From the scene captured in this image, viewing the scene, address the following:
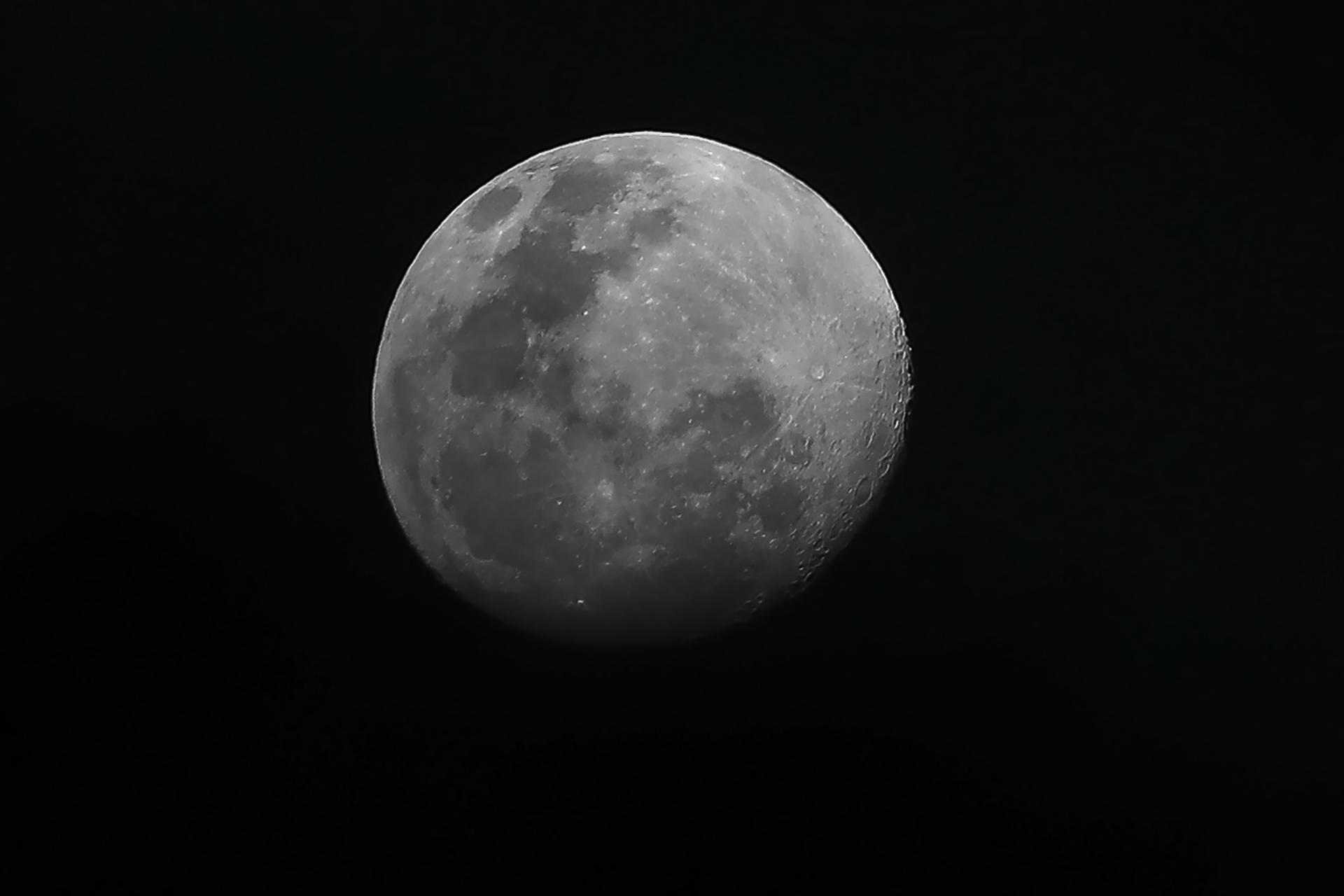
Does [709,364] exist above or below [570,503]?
above

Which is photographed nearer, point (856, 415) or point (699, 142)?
point (856, 415)

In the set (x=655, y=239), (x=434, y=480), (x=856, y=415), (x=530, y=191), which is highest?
(x=530, y=191)

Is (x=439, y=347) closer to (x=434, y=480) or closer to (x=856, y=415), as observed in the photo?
(x=434, y=480)

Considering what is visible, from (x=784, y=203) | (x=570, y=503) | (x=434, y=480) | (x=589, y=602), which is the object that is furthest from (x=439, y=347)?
(x=784, y=203)

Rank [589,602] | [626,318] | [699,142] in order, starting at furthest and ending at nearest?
[699,142]
[589,602]
[626,318]

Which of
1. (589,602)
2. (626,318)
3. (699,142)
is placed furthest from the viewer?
(699,142)

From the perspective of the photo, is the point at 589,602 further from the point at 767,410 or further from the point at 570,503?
the point at 767,410
